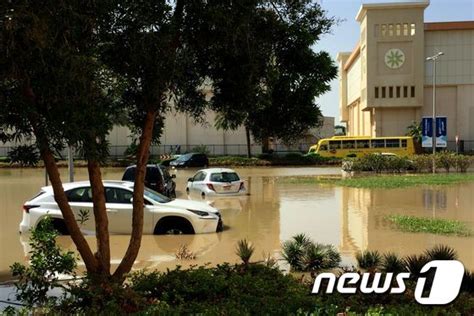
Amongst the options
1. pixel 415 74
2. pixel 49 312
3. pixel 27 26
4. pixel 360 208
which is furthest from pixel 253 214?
pixel 415 74

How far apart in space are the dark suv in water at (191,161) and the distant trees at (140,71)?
42574 mm

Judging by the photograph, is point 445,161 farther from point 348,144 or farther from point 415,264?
point 415,264

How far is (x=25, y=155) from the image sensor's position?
537cm

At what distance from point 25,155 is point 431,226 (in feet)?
38.0

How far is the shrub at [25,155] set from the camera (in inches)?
211

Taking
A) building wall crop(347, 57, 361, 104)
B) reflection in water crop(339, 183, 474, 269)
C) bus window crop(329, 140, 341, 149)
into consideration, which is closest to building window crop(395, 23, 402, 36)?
building wall crop(347, 57, 361, 104)

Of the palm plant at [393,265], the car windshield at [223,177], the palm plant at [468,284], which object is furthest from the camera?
the car windshield at [223,177]

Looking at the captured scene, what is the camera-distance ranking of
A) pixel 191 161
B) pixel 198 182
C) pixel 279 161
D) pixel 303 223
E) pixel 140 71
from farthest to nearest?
pixel 279 161
pixel 191 161
pixel 198 182
pixel 303 223
pixel 140 71

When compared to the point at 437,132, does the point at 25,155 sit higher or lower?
lower

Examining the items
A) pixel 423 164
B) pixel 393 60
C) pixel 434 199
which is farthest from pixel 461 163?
pixel 393 60

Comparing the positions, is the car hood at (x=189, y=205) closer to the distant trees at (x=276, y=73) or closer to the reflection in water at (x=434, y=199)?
the distant trees at (x=276, y=73)

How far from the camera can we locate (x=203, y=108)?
270 inches

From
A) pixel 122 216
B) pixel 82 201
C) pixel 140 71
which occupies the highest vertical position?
pixel 140 71

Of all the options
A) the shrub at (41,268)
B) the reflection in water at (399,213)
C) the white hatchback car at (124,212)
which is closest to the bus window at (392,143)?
the reflection in water at (399,213)
